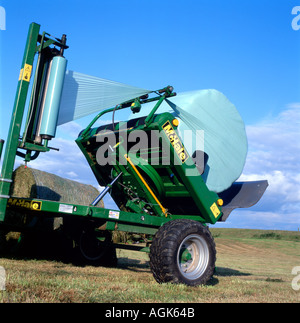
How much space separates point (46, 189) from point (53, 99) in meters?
4.46

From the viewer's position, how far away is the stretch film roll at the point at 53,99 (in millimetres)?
5352

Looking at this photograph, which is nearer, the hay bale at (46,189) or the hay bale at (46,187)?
the hay bale at (46,189)

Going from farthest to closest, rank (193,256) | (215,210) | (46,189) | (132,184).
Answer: (46,189)
(132,184)
(215,210)
(193,256)

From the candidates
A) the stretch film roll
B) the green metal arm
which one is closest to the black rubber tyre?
the green metal arm

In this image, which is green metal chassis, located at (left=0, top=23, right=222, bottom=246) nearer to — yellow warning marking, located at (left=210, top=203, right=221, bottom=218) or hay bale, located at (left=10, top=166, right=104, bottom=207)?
yellow warning marking, located at (left=210, top=203, right=221, bottom=218)

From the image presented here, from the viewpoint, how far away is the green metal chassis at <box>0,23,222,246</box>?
5.07 metres

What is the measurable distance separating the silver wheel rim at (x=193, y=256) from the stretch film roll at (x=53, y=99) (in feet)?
8.31

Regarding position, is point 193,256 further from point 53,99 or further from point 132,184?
point 53,99

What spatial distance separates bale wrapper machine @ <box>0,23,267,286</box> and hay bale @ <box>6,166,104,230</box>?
1.42 metres

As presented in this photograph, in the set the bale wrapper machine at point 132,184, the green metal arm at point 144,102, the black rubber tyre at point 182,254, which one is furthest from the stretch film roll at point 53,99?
the black rubber tyre at point 182,254

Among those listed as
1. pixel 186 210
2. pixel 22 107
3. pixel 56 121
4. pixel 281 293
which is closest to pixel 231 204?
pixel 186 210

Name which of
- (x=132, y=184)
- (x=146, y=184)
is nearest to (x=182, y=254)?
(x=146, y=184)

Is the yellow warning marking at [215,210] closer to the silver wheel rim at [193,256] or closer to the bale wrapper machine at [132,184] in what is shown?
the bale wrapper machine at [132,184]

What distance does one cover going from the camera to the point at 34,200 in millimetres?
5688
